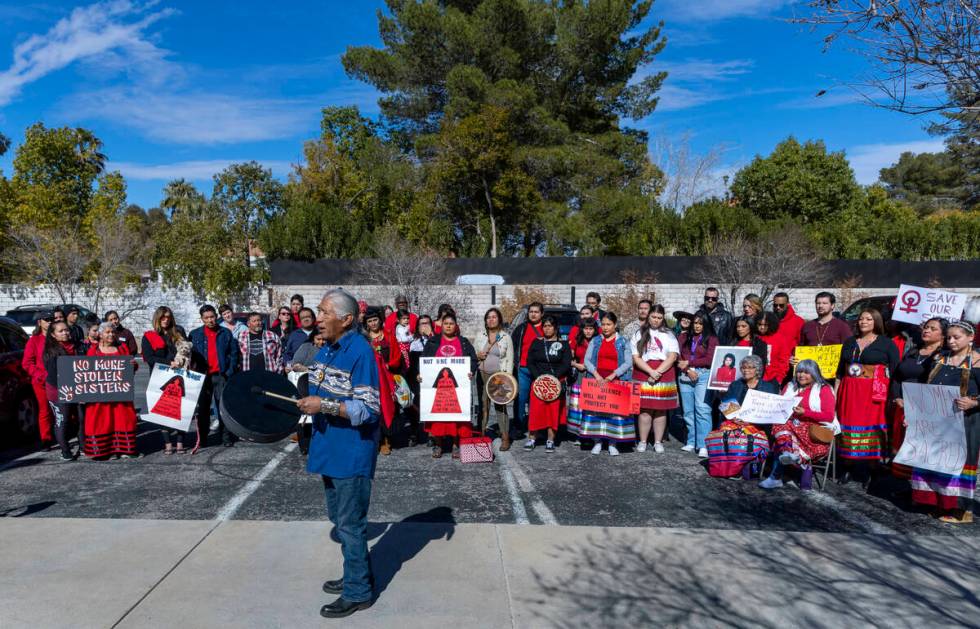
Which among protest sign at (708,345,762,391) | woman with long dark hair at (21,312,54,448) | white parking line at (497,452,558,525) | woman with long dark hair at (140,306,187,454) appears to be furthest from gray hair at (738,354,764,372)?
woman with long dark hair at (21,312,54,448)

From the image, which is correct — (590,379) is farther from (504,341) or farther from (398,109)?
(398,109)

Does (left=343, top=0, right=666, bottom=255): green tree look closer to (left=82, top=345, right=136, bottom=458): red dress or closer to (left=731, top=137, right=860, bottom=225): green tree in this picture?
(left=731, top=137, right=860, bottom=225): green tree

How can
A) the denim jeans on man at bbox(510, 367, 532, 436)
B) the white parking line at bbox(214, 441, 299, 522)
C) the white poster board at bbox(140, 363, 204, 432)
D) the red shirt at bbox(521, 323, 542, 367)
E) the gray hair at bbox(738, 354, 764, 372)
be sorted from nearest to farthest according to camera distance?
the white parking line at bbox(214, 441, 299, 522)
the gray hair at bbox(738, 354, 764, 372)
the white poster board at bbox(140, 363, 204, 432)
the red shirt at bbox(521, 323, 542, 367)
the denim jeans on man at bbox(510, 367, 532, 436)

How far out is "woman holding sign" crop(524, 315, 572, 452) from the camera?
8.26m

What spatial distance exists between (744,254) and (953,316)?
1661cm

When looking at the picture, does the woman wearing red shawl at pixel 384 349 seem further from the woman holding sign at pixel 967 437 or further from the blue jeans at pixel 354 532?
the woman holding sign at pixel 967 437

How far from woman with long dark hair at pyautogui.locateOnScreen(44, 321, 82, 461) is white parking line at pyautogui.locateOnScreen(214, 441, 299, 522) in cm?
227

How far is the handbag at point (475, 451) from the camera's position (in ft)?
25.3

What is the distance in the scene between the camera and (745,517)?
233 inches

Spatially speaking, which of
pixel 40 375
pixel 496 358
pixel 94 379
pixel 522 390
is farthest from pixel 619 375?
pixel 40 375

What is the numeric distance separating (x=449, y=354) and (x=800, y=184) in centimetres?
3268

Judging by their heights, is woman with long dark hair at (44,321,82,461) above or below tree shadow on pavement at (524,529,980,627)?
above

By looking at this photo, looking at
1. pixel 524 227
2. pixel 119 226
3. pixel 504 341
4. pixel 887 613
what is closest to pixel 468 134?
pixel 524 227

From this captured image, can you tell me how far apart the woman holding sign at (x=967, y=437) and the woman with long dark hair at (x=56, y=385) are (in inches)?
341
